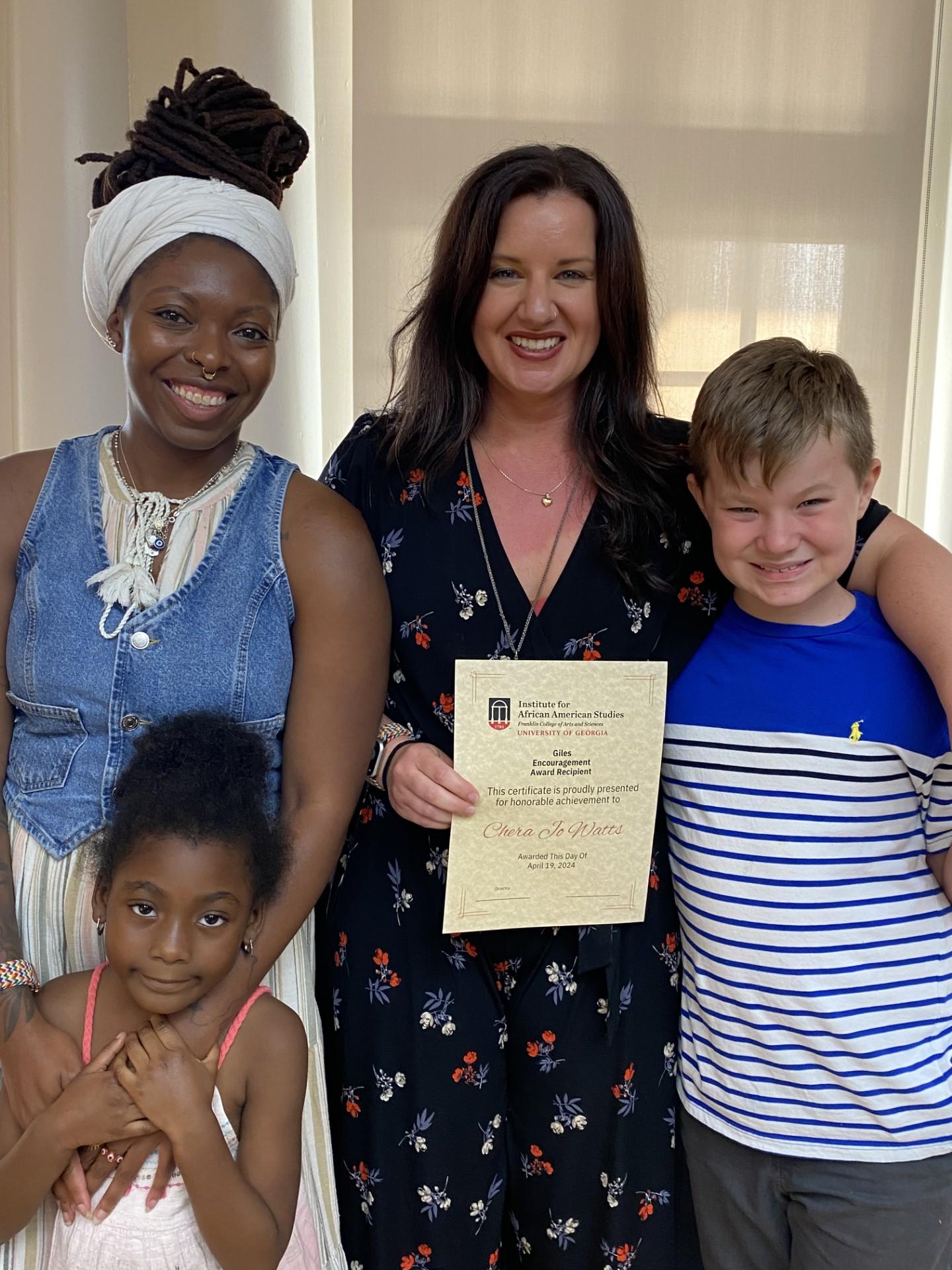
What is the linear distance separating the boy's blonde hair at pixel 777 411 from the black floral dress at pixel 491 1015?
190mm

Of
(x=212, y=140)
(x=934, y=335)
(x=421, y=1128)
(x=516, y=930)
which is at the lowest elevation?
(x=421, y=1128)

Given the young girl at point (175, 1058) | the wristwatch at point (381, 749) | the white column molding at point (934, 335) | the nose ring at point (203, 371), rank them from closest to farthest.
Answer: the young girl at point (175, 1058) < the nose ring at point (203, 371) < the wristwatch at point (381, 749) < the white column molding at point (934, 335)

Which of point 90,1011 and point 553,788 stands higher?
point 553,788

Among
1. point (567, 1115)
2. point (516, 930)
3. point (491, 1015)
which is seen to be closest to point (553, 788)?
point (516, 930)

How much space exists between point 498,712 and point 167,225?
663 millimetres

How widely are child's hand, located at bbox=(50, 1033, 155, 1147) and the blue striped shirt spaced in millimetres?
688

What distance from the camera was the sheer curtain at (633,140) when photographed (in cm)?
283

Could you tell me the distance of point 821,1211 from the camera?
130 cm

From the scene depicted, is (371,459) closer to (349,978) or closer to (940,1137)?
(349,978)

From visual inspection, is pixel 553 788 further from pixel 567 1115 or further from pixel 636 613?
pixel 567 1115

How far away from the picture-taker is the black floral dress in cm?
144

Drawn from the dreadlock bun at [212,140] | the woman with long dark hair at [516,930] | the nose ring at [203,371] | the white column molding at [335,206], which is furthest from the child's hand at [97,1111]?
the white column molding at [335,206]

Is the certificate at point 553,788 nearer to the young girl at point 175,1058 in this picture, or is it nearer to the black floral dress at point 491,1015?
the black floral dress at point 491,1015

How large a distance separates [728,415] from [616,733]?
0.40m
